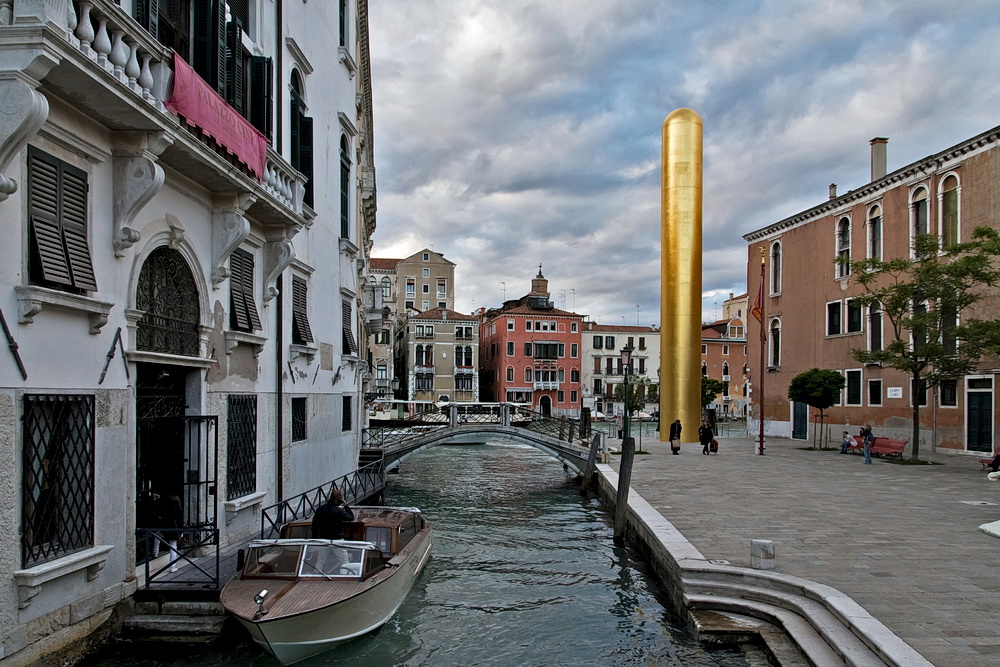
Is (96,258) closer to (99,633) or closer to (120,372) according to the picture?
(120,372)

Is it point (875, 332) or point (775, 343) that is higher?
point (875, 332)

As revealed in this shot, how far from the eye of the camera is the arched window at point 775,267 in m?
34.1

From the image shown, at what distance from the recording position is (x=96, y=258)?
710 centimetres

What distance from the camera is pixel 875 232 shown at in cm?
2781

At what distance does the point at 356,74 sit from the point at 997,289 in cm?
1895

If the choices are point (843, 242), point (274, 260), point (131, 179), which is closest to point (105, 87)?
point (131, 179)

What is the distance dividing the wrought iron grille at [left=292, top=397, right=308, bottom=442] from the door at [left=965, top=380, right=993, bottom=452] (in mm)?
19758

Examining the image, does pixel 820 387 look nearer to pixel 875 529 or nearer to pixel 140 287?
pixel 875 529

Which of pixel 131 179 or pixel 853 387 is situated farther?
pixel 853 387

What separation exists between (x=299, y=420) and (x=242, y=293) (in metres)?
3.34

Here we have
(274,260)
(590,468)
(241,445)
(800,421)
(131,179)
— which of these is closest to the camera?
(131,179)

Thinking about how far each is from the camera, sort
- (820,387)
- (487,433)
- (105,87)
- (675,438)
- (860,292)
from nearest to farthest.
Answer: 1. (105,87)
2. (675,438)
3. (487,433)
4. (820,387)
5. (860,292)

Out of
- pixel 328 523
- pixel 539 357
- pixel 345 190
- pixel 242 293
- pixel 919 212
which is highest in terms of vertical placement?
pixel 919 212

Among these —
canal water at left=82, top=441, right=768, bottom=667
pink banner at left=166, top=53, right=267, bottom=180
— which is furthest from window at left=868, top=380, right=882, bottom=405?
pink banner at left=166, top=53, right=267, bottom=180
